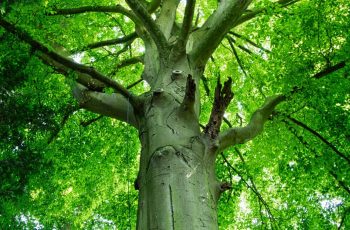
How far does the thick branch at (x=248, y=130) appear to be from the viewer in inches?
156

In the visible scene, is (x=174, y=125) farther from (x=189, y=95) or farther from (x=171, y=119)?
(x=189, y=95)

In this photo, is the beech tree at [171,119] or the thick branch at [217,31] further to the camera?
the thick branch at [217,31]

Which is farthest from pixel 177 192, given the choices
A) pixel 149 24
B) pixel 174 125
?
pixel 149 24

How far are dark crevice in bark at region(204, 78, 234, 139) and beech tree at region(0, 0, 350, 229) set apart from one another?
11 millimetres

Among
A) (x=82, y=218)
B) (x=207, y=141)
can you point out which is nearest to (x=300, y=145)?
(x=207, y=141)

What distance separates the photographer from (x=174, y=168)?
3.16m

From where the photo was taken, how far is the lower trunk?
2.81m

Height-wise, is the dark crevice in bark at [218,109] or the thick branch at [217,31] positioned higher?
the thick branch at [217,31]

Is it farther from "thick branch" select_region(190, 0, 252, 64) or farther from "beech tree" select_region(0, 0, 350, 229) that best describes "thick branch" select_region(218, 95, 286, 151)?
"thick branch" select_region(190, 0, 252, 64)

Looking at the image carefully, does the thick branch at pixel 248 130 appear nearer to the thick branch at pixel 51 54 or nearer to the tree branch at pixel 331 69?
the tree branch at pixel 331 69

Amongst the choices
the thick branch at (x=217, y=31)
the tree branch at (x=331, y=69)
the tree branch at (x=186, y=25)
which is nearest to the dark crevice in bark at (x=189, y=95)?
the tree branch at (x=186, y=25)

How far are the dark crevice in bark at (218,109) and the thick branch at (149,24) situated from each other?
1.44 meters

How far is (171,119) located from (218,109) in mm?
468

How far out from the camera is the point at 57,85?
4.65m
